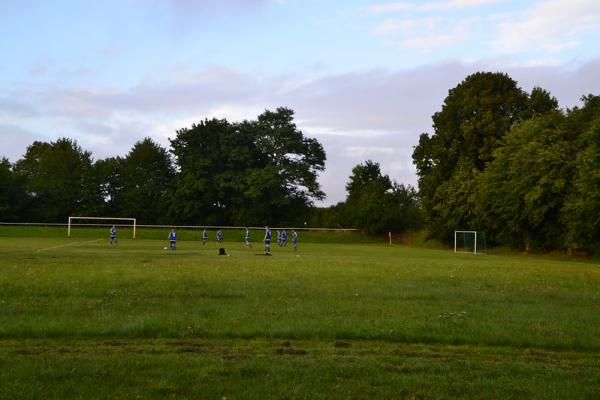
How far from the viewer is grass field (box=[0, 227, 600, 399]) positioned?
7.39m

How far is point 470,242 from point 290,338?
5015 centimetres

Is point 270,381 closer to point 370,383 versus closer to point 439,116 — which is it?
point 370,383

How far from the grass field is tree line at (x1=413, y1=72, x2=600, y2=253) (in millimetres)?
27562

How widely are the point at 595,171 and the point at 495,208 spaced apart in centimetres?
1307

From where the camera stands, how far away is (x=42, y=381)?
289 inches

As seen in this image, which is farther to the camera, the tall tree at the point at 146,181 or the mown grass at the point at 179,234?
the tall tree at the point at 146,181

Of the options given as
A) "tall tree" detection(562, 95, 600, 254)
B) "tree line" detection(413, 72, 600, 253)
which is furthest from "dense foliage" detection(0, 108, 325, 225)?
"tall tree" detection(562, 95, 600, 254)

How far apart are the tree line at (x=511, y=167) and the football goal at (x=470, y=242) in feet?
3.28

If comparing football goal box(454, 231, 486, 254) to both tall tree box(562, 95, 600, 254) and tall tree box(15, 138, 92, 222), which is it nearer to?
tall tree box(562, 95, 600, 254)

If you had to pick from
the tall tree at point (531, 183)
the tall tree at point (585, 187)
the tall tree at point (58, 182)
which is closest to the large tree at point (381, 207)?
the tall tree at point (531, 183)

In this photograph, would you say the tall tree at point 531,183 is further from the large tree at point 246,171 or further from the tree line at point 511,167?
the large tree at point 246,171

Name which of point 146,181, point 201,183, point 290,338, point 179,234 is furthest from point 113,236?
point 290,338

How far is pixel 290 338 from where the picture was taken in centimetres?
1102

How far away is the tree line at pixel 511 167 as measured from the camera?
4456 cm
